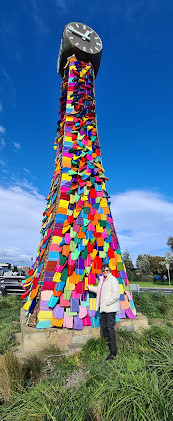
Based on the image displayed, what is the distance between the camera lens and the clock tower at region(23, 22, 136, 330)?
13.9 ft

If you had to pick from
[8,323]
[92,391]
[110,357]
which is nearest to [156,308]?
[8,323]

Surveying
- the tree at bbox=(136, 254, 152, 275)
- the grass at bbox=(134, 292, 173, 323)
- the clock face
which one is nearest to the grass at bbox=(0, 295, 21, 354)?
the grass at bbox=(134, 292, 173, 323)

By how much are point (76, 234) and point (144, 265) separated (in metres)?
42.2

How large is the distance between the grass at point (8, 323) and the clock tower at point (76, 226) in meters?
0.63

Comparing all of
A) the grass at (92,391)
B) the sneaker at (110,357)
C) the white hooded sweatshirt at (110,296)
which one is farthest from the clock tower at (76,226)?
the grass at (92,391)

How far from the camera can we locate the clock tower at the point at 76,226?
13.9 ft

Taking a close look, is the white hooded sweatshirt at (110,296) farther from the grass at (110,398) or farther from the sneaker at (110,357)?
the grass at (110,398)

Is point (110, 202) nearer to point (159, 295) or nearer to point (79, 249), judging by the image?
point (79, 249)

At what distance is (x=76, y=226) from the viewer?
4.78 m

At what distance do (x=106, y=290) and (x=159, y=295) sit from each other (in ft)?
22.1

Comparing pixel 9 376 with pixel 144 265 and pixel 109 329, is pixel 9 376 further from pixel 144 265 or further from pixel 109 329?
pixel 144 265

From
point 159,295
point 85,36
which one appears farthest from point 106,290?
point 85,36

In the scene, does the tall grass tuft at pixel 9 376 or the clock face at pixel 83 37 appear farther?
the clock face at pixel 83 37

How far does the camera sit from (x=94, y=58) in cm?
683
